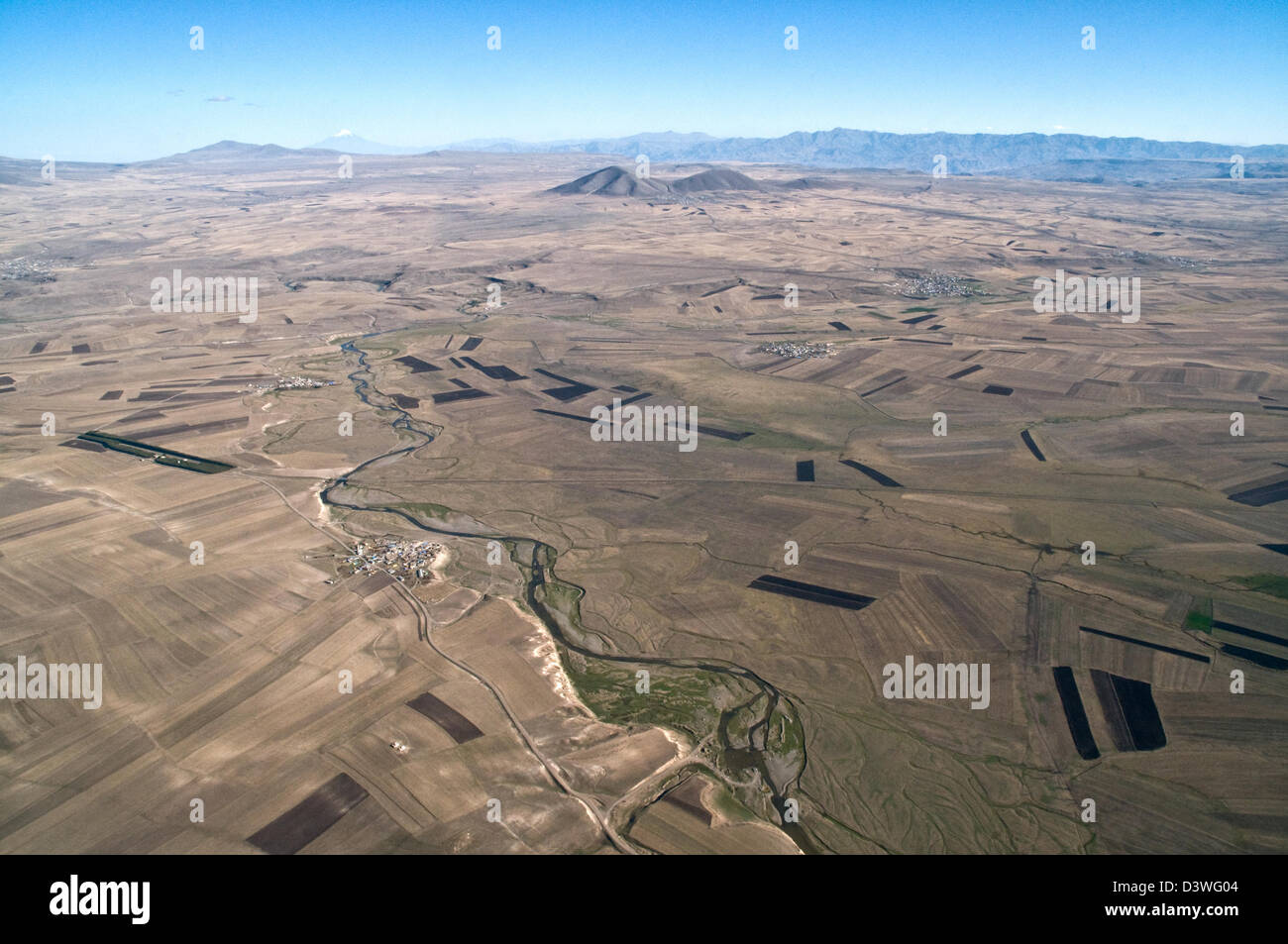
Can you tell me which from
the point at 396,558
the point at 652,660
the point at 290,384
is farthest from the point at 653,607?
the point at 290,384

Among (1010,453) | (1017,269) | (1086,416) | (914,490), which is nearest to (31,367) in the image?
(914,490)

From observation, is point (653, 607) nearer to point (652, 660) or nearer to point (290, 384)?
point (652, 660)

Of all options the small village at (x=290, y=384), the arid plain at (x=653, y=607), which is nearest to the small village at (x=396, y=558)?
the arid plain at (x=653, y=607)

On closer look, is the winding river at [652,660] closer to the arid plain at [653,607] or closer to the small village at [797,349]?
the arid plain at [653,607]

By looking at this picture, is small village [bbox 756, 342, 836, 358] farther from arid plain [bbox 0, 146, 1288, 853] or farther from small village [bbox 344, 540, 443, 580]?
small village [bbox 344, 540, 443, 580]

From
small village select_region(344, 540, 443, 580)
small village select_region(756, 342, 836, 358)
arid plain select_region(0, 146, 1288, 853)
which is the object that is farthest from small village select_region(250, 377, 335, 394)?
small village select_region(756, 342, 836, 358)
